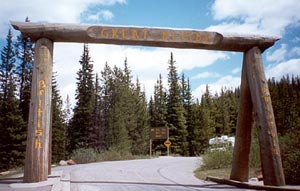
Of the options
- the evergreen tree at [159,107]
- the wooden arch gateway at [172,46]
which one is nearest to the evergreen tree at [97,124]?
the evergreen tree at [159,107]

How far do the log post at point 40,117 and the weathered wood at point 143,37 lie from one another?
1.24 feet

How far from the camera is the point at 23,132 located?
34.3m

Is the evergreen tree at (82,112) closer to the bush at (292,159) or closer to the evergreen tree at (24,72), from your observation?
the evergreen tree at (24,72)

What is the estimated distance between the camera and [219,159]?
54.3 ft

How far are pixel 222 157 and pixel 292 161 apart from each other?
20.1ft

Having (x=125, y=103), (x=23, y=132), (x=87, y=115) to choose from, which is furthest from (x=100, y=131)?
(x=23, y=132)

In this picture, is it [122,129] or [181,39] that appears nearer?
[181,39]

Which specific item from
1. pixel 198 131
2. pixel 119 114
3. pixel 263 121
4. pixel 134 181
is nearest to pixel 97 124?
pixel 119 114

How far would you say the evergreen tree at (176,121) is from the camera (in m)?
53.8

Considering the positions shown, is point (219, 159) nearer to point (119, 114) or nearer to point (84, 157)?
point (84, 157)

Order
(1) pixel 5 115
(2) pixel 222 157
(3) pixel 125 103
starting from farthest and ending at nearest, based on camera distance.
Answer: (3) pixel 125 103, (1) pixel 5 115, (2) pixel 222 157

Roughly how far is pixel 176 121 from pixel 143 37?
4575 cm

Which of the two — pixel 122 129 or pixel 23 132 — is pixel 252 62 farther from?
pixel 122 129

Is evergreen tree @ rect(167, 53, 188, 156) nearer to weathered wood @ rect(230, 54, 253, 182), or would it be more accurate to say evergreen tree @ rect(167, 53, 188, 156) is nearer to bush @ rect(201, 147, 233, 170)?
bush @ rect(201, 147, 233, 170)
